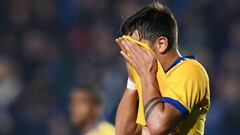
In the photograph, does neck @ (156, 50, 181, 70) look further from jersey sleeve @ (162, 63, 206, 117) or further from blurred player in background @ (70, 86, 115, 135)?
blurred player in background @ (70, 86, 115, 135)

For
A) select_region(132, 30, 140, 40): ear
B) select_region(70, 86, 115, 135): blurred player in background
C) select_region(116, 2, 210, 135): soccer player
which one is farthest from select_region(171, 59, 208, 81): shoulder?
select_region(70, 86, 115, 135): blurred player in background

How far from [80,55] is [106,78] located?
738 millimetres

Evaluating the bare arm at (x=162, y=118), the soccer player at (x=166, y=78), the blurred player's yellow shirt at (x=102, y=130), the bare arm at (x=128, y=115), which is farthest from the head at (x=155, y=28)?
the blurred player's yellow shirt at (x=102, y=130)

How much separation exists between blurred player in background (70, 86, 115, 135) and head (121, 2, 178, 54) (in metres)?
2.56

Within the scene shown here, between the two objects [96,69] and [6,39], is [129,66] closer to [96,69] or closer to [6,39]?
[96,69]

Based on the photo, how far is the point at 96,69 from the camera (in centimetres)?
945

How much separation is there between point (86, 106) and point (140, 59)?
9.17 ft

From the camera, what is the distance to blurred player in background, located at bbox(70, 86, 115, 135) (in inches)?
254

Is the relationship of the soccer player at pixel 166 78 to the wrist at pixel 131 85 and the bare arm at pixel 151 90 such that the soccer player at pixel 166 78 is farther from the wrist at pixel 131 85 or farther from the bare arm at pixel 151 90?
the wrist at pixel 131 85

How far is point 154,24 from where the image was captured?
3846 mm

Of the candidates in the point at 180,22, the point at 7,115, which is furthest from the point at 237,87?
the point at 7,115

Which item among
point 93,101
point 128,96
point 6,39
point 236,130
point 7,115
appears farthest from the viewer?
point 6,39

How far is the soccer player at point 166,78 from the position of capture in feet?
12.0

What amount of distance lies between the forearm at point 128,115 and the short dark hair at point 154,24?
45 cm
